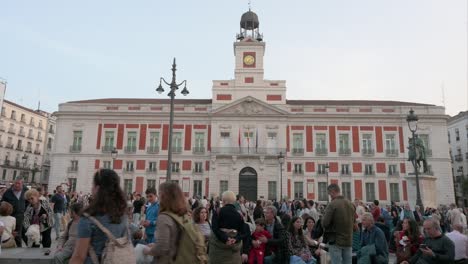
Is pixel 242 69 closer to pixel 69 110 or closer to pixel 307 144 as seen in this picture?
pixel 307 144

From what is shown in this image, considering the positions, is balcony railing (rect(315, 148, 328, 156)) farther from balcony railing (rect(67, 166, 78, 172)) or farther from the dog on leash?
the dog on leash

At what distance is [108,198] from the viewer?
10.6ft

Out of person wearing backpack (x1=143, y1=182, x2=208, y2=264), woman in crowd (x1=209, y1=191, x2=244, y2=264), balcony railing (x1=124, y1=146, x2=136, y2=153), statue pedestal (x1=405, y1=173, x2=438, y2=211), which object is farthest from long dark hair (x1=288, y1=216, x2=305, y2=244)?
balcony railing (x1=124, y1=146, x2=136, y2=153)

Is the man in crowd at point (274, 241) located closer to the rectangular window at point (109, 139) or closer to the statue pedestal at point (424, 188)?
the statue pedestal at point (424, 188)

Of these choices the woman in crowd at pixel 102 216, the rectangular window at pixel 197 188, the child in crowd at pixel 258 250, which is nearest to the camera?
the woman in crowd at pixel 102 216

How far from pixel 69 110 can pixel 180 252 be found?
39931mm

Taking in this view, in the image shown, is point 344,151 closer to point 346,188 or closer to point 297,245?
point 346,188

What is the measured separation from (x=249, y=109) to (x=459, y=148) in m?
30.3

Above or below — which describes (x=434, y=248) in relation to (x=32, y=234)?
above

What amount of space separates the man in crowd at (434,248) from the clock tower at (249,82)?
3392 cm

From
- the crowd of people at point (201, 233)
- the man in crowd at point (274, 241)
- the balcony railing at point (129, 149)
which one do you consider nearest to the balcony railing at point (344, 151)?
the balcony railing at point (129, 149)

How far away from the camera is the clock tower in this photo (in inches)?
1553

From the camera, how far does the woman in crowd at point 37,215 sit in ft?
27.6

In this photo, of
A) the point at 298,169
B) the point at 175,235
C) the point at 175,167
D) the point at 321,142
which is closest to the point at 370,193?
the point at 321,142
